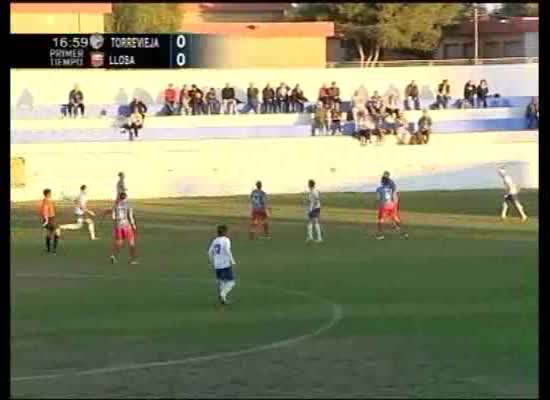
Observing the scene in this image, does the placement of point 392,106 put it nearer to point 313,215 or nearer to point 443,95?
point 443,95

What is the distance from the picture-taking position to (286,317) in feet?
46.5

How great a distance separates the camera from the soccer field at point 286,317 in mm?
10117

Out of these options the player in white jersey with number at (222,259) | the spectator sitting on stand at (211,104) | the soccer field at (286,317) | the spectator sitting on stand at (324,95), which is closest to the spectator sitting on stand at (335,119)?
the spectator sitting on stand at (324,95)

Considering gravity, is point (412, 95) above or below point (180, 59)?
above

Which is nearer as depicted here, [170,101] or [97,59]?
[97,59]

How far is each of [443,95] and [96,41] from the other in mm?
40826

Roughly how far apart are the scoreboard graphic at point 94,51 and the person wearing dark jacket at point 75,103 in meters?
37.0

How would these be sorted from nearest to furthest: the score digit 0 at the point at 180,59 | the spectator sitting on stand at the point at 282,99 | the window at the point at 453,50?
the score digit 0 at the point at 180,59 → the spectator sitting on stand at the point at 282,99 → the window at the point at 453,50

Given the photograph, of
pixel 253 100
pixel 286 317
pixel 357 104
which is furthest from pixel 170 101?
pixel 286 317

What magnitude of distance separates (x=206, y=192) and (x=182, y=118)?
3.89 metres

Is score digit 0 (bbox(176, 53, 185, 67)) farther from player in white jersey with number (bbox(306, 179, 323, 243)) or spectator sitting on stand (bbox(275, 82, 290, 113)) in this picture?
spectator sitting on stand (bbox(275, 82, 290, 113))

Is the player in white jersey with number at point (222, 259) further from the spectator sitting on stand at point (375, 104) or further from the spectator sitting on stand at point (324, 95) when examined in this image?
the spectator sitting on stand at point (324, 95)

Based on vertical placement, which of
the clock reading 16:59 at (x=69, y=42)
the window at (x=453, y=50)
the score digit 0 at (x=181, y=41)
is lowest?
the clock reading 16:59 at (x=69, y=42)
